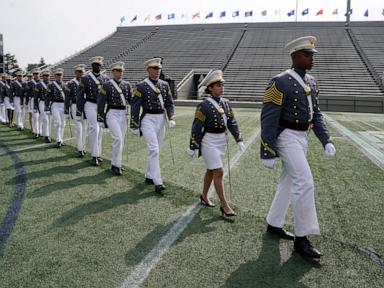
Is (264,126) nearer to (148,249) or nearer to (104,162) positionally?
(148,249)

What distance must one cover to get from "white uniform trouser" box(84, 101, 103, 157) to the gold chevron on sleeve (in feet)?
16.1

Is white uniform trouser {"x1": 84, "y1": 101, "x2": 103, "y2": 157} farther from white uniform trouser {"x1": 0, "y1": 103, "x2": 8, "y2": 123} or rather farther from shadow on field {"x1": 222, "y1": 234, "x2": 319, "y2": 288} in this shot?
white uniform trouser {"x1": 0, "y1": 103, "x2": 8, "y2": 123}

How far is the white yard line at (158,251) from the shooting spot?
3416 mm

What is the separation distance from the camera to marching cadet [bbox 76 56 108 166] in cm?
826

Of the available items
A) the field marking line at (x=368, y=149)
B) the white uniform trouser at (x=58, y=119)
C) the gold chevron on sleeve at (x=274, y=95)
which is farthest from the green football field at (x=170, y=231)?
the white uniform trouser at (x=58, y=119)

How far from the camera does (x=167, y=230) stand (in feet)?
14.9

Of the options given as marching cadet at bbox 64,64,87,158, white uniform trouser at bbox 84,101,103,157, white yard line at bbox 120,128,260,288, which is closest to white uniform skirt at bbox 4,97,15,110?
marching cadet at bbox 64,64,87,158

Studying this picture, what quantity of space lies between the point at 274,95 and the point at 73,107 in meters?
7.15

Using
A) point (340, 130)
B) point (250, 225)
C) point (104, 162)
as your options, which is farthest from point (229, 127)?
point (340, 130)

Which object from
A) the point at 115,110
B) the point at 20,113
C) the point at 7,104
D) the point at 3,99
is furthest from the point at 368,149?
the point at 3,99

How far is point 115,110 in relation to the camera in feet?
24.7

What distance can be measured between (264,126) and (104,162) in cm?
507

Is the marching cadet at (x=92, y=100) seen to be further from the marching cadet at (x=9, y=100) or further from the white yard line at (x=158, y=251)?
the marching cadet at (x=9, y=100)

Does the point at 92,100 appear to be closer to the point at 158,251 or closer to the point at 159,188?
the point at 159,188
